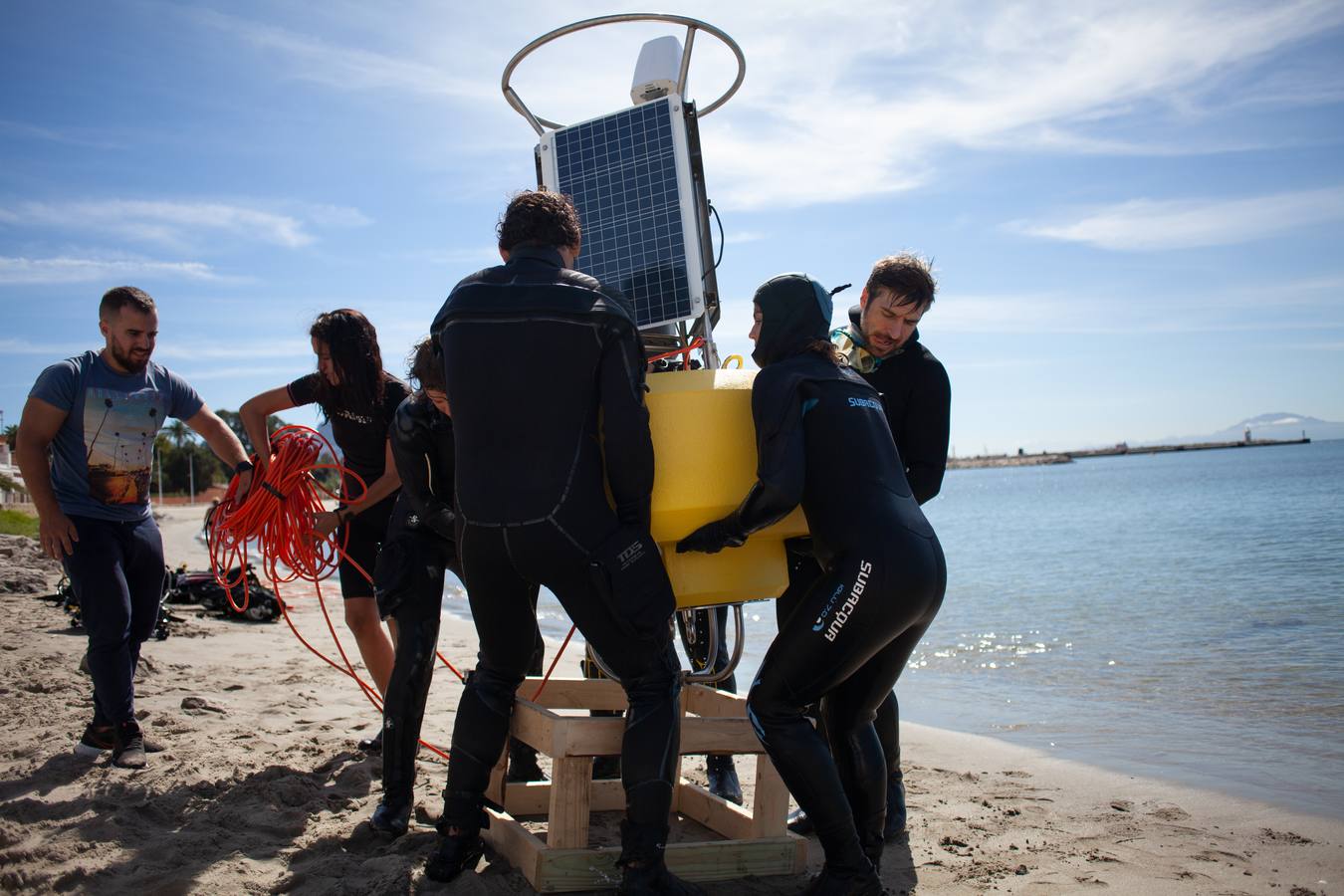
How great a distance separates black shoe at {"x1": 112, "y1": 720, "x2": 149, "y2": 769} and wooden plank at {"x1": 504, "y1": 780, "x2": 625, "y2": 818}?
1.77m

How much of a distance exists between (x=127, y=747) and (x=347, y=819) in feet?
4.45

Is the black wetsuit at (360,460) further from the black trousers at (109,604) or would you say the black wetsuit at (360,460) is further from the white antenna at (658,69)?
the white antenna at (658,69)

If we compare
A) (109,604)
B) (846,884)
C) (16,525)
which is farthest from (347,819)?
(16,525)

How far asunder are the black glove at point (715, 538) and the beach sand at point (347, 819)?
44.3 inches

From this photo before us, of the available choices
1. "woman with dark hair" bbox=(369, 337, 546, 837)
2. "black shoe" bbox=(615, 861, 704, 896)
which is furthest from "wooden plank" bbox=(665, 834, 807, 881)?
"woman with dark hair" bbox=(369, 337, 546, 837)

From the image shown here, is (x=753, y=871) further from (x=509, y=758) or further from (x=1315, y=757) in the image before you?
(x=1315, y=757)

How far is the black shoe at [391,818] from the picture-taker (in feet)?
11.0

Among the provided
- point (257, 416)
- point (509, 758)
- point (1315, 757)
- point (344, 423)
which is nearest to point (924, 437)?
point (509, 758)

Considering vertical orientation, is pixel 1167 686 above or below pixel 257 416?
below

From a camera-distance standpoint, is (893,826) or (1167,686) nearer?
(893,826)

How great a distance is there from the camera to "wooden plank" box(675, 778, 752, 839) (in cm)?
331

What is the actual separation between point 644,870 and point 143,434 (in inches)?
132

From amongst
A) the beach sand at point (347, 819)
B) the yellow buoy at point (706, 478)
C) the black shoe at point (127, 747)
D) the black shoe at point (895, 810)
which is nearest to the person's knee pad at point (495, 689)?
the beach sand at point (347, 819)

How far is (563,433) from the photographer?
103 inches
